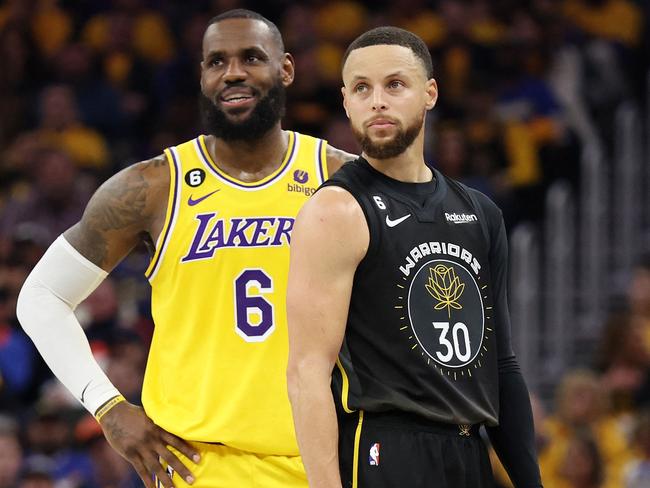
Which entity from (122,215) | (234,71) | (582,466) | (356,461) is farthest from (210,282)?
(582,466)

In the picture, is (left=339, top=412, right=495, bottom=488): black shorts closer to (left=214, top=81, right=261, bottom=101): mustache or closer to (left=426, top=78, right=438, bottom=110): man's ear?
(left=426, top=78, right=438, bottom=110): man's ear

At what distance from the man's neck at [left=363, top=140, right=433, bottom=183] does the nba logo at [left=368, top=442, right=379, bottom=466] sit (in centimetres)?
77

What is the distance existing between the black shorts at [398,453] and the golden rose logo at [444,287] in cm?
33

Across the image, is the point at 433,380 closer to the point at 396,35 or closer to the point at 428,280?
the point at 428,280

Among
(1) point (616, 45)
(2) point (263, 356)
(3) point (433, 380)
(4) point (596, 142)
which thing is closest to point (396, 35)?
(3) point (433, 380)

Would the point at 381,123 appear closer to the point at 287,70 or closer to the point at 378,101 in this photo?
the point at 378,101

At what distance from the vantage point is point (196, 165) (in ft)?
15.5

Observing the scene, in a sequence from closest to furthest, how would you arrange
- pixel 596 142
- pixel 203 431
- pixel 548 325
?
pixel 203 431, pixel 548 325, pixel 596 142

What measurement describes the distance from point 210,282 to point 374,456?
112 centimetres

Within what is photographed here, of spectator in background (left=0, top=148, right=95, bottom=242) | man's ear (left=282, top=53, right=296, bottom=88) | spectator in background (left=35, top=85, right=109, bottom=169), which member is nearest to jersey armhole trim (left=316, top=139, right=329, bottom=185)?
man's ear (left=282, top=53, right=296, bottom=88)

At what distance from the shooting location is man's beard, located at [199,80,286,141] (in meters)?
4.68

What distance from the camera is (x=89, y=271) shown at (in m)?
4.67

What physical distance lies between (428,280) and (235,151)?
1.25 metres

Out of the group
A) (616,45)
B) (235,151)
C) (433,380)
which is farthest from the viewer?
(616,45)
